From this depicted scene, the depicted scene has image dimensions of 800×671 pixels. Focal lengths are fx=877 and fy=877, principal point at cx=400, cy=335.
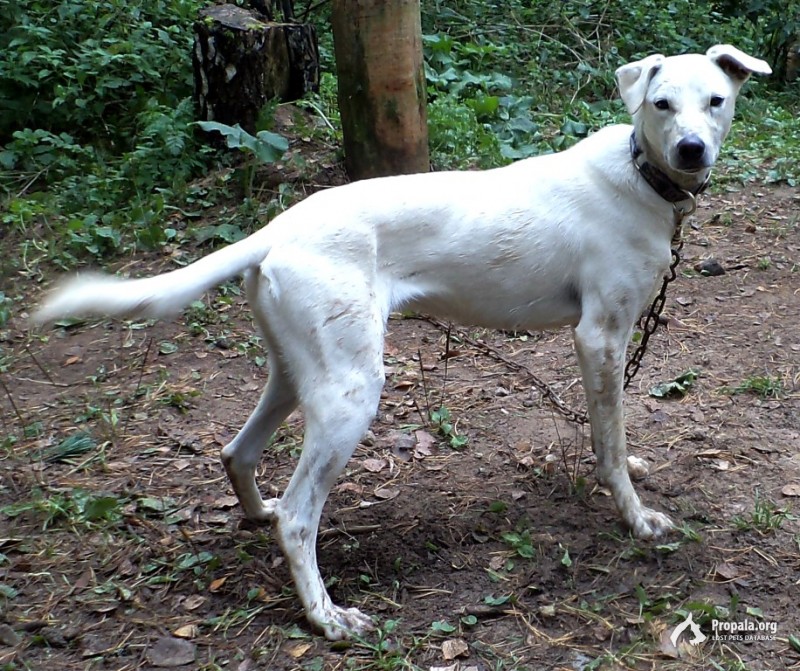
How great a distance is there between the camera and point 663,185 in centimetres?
309

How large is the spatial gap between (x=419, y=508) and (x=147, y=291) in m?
1.46

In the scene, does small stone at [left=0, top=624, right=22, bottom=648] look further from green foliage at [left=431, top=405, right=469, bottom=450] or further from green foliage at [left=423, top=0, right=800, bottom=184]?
green foliage at [left=423, top=0, right=800, bottom=184]

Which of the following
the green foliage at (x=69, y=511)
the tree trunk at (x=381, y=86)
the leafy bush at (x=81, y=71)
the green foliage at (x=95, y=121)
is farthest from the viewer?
the leafy bush at (x=81, y=71)

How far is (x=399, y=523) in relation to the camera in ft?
11.4

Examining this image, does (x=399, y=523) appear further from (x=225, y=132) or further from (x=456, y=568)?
(x=225, y=132)

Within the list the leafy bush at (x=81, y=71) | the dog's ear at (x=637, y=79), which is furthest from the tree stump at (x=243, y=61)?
the dog's ear at (x=637, y=79)

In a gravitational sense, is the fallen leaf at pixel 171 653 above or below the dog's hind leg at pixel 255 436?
below

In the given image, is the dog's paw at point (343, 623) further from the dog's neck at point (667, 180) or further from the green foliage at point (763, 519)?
the dog's neck at point (667, 180)

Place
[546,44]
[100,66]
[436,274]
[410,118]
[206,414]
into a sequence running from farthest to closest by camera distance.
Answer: [546,44] → [100,66] → [410,118] → [206,414] → [436,274]

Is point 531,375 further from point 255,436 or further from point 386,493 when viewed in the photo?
point 255,436

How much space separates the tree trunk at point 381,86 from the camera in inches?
191

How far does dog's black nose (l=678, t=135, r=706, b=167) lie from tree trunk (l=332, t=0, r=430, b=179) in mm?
2409

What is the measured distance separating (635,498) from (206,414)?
6.70 ft

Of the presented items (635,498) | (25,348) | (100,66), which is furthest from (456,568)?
(100,66)
